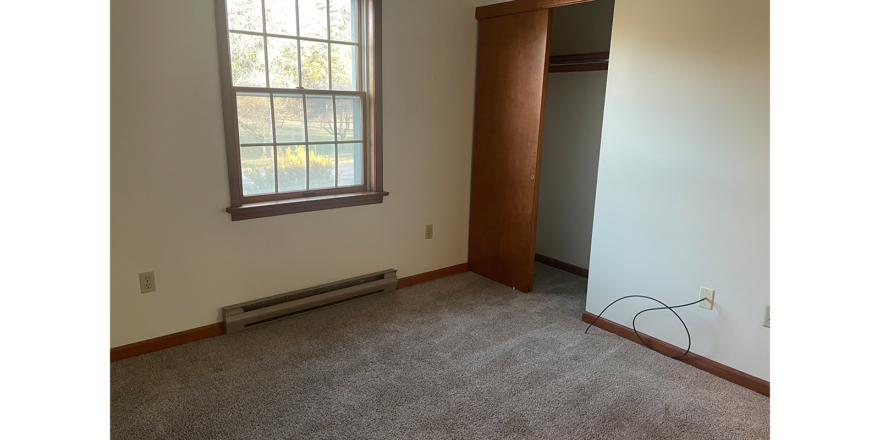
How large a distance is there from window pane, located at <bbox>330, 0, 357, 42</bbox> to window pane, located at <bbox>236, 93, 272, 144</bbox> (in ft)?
2.07

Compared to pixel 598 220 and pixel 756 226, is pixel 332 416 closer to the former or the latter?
pixel 598 220

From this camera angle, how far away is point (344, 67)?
10.7 feet

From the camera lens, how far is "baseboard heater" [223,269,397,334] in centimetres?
299

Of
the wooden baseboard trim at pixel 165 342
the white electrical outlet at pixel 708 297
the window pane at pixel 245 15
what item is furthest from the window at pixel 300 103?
the white electrical outlet at pixel 708 297

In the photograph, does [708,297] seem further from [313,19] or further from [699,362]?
[313,19]

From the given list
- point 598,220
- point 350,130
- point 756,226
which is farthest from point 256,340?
point 756,226

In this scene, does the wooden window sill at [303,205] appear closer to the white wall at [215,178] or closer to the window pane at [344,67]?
the white wall at [215,178]

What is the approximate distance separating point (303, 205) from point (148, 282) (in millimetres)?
942

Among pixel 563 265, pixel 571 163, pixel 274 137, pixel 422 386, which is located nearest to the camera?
pixel 422 386

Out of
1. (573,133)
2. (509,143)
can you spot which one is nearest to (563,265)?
(573,133)

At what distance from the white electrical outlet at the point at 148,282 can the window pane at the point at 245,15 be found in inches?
55.2

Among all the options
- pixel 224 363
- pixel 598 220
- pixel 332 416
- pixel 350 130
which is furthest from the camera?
pixel 350 130
